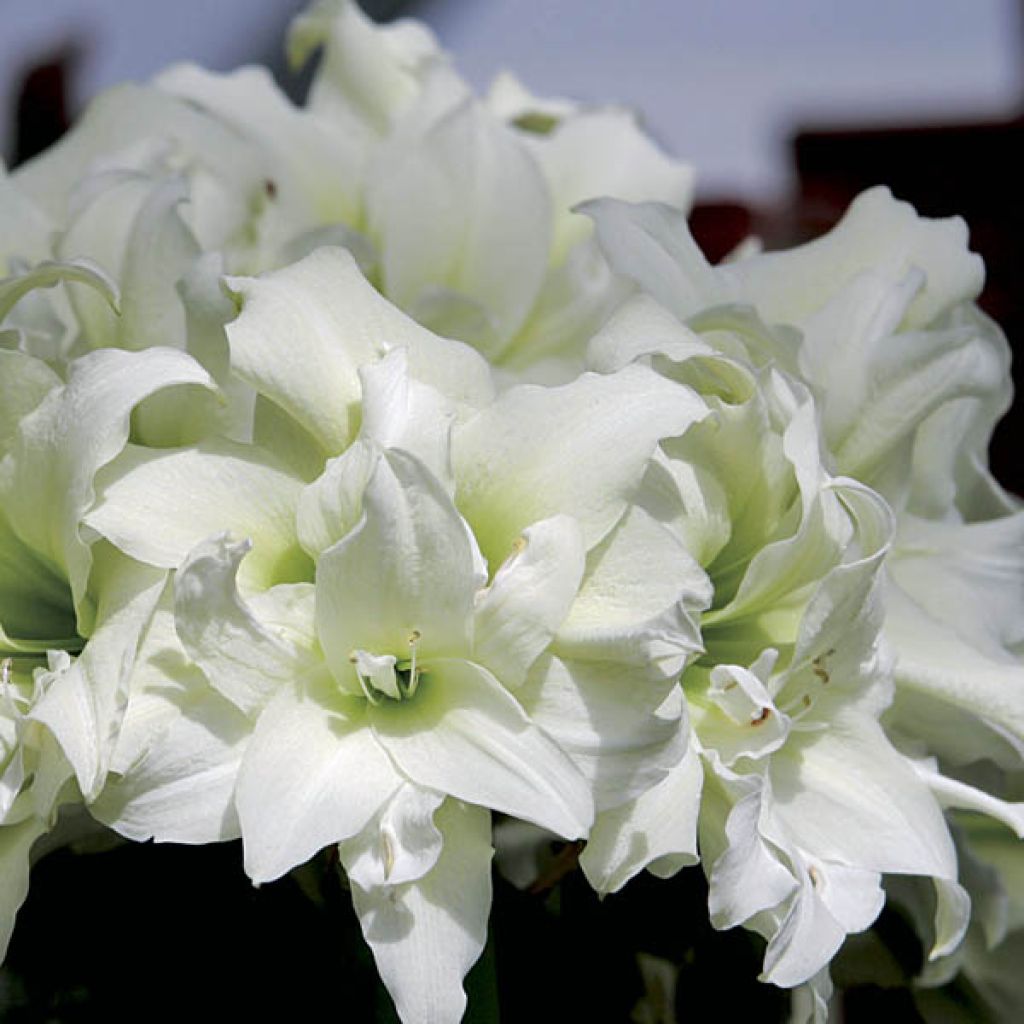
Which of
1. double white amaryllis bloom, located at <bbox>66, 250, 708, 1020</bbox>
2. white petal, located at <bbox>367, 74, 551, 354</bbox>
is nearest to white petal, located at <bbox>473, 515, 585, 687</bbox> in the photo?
double white amaryllis bloom, located at <bbox>66, 250, 708, 1020</bbox>

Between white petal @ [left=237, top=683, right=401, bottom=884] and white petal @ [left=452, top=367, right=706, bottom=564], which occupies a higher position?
white petal @ [left=452, top=367, right=706, bottom=564]

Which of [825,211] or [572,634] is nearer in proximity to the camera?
[572,634]

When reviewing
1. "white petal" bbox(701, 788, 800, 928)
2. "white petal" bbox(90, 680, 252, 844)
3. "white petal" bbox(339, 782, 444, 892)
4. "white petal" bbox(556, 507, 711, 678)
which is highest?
"white petal" bbox(556, 507, 711, 678)

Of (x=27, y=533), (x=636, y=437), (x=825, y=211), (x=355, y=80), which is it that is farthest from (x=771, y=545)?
(x=825, y=211)

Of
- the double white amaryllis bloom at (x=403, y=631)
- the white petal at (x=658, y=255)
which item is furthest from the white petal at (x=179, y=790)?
the white petal at (x=658, y=255)

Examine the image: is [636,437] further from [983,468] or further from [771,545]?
[983,468]

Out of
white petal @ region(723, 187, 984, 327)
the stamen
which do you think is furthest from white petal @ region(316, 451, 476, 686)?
white petal @ region(723, 187, 984, 327)

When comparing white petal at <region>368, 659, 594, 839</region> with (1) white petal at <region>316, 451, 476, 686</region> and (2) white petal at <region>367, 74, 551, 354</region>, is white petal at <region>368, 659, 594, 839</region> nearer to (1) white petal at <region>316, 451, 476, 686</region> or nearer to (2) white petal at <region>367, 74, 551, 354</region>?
(1) white petal at <region>316, 451, 476, 686</region>

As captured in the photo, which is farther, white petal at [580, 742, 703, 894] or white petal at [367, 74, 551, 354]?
white petal at [367, 74, 551, 354]
